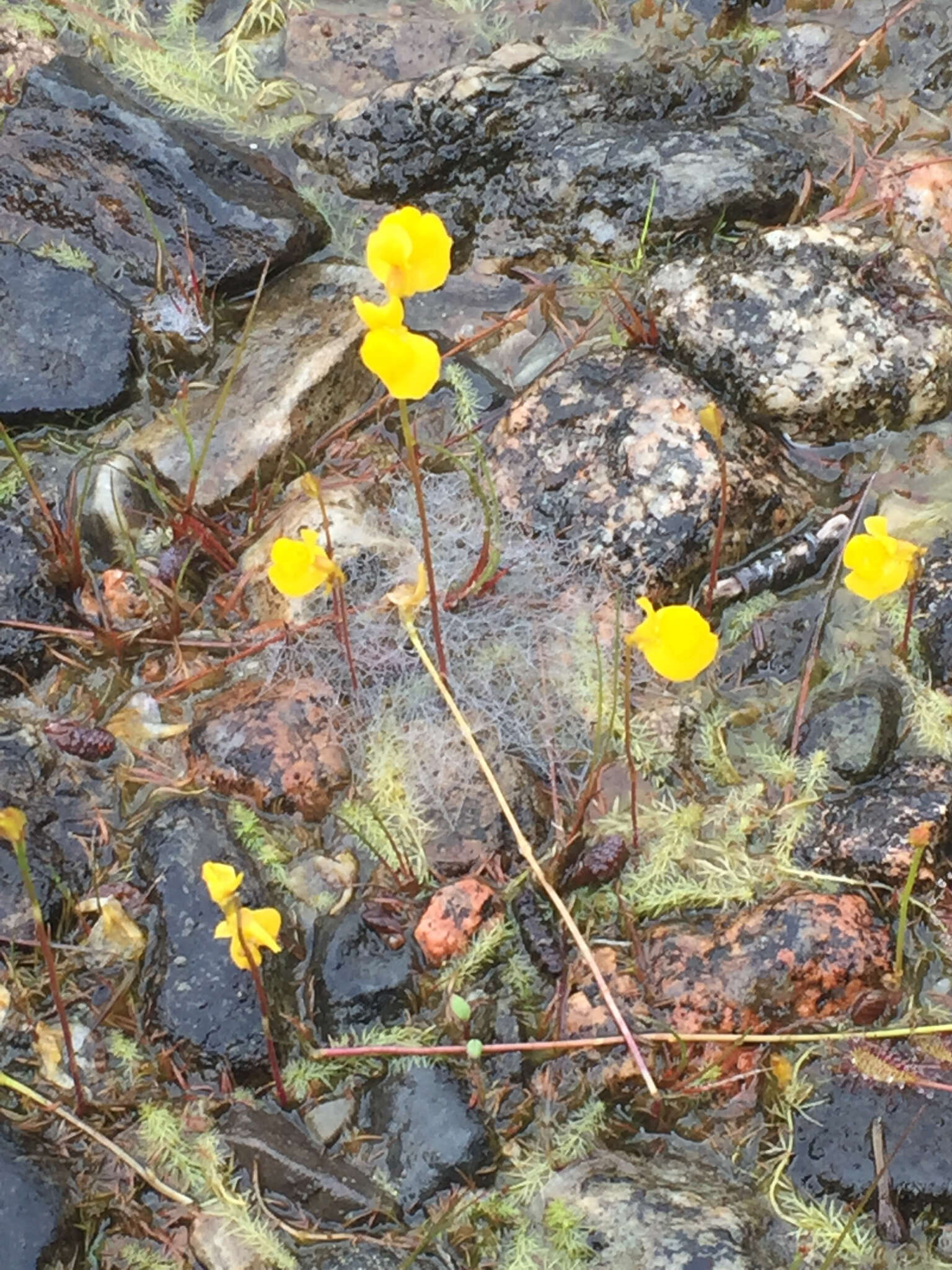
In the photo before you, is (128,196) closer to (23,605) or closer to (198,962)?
(23,605)

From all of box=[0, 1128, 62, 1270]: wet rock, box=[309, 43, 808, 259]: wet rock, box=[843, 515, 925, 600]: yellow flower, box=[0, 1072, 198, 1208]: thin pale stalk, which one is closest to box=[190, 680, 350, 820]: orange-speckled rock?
box=[0, 1072, 198, 1208]: thin pale stalk

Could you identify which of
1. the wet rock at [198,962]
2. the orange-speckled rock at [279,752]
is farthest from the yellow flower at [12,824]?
the orange-speckled rock at [279,752]

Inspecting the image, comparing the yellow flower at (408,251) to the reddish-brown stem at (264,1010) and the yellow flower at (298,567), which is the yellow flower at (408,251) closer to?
the yellow flower at (298,567)

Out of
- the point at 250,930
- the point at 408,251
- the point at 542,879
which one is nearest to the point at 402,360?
the point at 408,251

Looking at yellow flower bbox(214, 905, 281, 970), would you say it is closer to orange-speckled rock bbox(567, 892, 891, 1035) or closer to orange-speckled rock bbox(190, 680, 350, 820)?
orange-speckled rock bbox(190, 680, 350, 820)

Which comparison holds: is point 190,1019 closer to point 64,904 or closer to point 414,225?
point 64,904

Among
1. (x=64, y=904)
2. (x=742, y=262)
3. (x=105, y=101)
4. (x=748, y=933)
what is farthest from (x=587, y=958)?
(x=105, y=101)
